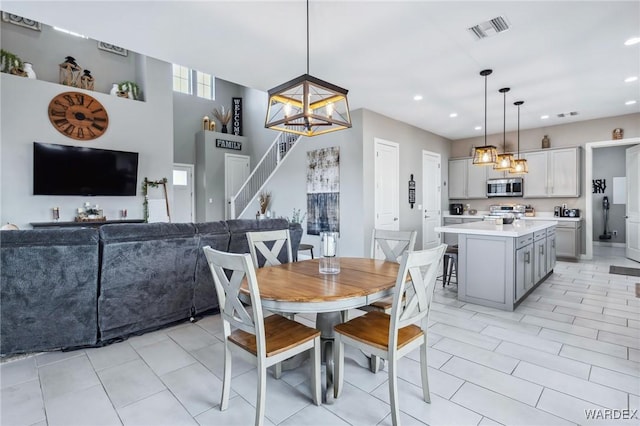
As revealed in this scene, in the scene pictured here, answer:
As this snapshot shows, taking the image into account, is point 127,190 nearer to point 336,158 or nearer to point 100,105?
point 100,105

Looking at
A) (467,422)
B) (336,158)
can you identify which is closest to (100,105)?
(336,158)

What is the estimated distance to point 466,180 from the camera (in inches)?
308

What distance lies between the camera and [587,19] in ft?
9.27

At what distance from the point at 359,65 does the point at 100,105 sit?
197 inches

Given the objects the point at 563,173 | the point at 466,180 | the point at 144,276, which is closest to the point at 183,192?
the point at 144,276

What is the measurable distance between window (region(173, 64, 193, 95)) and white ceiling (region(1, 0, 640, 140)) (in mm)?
5873

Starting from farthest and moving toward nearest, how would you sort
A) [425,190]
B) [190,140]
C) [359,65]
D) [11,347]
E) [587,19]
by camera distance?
[190,140]
[425,190]
[359,65]
[587,19]
[11,347]

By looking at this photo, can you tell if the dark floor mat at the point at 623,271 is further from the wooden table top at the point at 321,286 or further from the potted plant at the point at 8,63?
the potted plant at the point at 8,63

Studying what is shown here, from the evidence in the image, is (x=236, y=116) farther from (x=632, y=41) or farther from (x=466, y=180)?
(x=632, y=41)

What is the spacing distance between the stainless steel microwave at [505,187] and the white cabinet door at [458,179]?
1.94 feet

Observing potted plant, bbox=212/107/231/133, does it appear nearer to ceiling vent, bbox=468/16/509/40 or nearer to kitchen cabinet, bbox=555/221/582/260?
ceiling vent, bbox=468/16/509/40

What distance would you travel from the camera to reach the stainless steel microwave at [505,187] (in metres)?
7.00

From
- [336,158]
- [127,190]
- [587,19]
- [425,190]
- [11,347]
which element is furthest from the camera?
[425,190]

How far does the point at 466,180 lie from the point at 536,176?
4.84 ft
